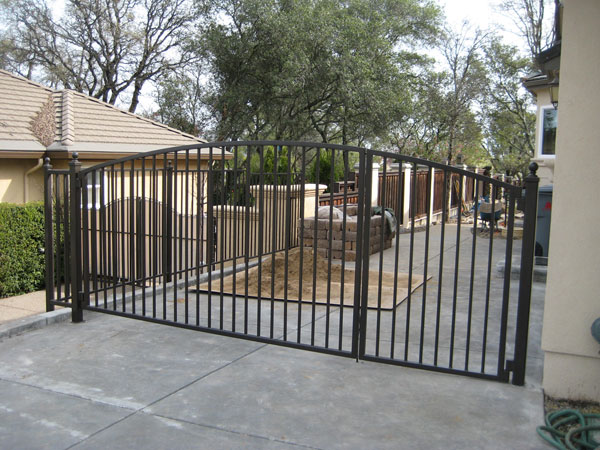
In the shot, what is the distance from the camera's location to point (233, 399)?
13.3 feet

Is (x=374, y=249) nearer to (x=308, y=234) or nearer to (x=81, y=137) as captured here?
(x=308, y=234)

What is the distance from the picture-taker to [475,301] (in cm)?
731

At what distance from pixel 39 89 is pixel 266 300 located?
1097 cm

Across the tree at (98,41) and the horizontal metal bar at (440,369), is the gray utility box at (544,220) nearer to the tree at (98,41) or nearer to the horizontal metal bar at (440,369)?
the horizontal metal bar at (440,369)

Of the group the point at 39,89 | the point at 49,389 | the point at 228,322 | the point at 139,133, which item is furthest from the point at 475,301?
the point at 39,89

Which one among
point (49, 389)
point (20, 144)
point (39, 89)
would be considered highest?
point (39, 89)

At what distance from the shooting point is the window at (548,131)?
12.4 m

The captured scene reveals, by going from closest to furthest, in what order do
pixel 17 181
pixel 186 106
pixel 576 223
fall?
1. pixel 576 223
2. pixel 17 181
3. pixel 186 106

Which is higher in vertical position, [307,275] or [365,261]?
[365,261]

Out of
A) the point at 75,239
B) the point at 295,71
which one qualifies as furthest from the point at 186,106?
the point at 75,239

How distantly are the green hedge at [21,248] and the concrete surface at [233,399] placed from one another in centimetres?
462

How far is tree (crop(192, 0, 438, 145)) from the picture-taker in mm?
19422

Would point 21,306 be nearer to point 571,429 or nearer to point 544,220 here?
point 571,429

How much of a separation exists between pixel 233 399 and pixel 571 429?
89.9 inches
